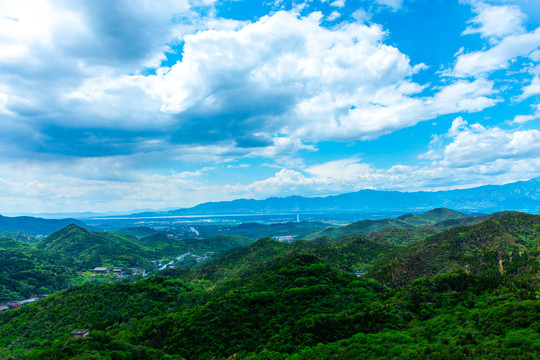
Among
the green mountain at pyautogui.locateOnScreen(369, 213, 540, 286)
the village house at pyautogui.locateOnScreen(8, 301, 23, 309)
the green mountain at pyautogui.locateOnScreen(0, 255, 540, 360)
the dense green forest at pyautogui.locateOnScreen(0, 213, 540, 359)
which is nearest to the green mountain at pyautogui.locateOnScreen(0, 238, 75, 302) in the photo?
the village house at pyautogui.locateOnScreen(8, 301, 23, 309)

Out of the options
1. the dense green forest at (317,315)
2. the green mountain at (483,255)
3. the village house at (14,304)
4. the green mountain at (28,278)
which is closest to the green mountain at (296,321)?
the dense green forest at (317,315)

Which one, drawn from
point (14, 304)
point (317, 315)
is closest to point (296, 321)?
point (317, 315)

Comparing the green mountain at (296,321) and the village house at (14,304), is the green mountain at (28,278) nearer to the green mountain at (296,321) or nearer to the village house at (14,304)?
the village house at (14,304)

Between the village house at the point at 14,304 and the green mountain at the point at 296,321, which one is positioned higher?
the green mountain at the point at 296,321

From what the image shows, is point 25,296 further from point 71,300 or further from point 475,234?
point 475,234

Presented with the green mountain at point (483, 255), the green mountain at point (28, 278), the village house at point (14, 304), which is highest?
the green mountain at point (483, 255)

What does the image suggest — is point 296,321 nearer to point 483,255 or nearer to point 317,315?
point 317,315

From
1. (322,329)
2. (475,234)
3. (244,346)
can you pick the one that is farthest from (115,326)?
(475,234)
